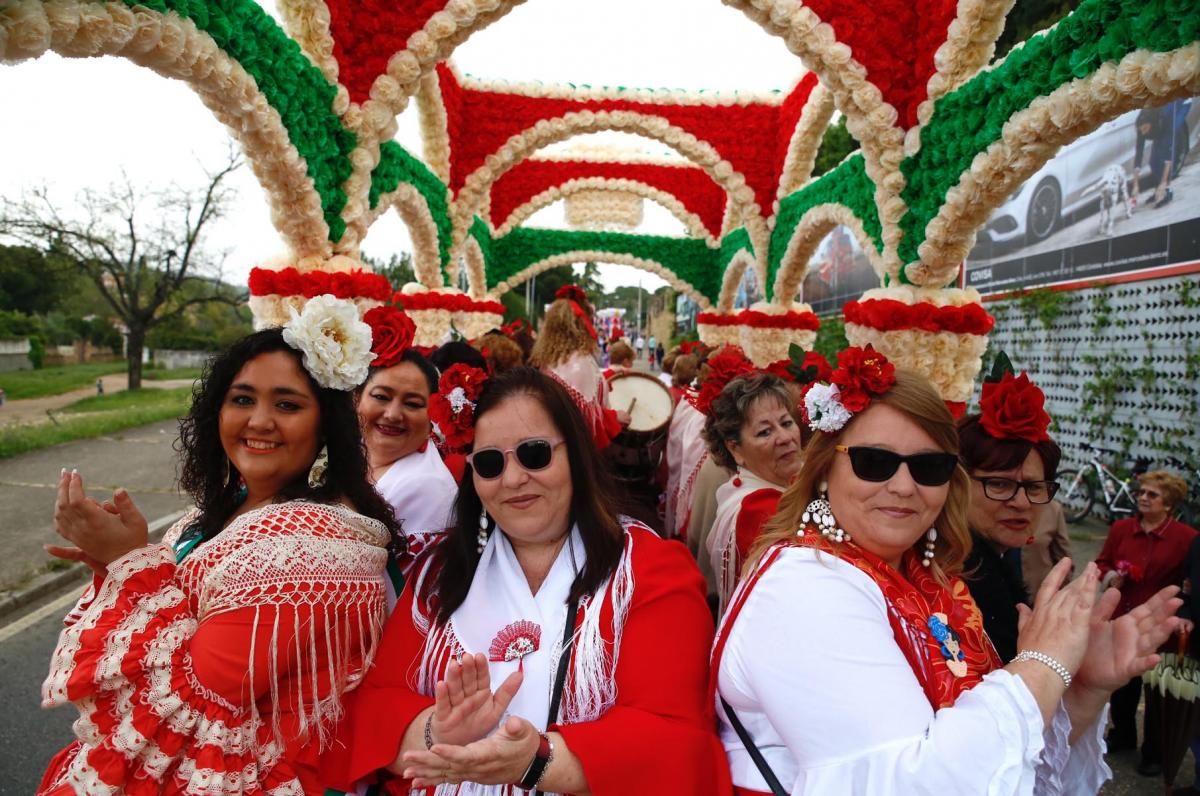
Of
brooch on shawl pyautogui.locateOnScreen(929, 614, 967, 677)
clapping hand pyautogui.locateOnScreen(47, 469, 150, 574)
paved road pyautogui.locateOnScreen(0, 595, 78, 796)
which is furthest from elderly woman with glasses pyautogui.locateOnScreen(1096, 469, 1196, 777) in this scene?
paved road pyautogui.locateOnScreen(0, 595, 78, 796)

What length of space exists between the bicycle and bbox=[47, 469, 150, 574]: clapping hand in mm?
7688

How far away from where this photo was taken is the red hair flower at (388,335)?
101 inches

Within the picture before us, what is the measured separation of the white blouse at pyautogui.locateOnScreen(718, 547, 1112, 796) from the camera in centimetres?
107

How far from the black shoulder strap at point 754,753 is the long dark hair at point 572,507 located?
38 centimetres

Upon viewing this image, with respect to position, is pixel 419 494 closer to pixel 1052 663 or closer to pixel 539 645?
pixel 539 645

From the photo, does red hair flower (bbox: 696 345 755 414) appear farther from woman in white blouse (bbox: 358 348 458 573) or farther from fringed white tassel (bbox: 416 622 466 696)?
fringed white tassel (bbox: 416 622 466 696)

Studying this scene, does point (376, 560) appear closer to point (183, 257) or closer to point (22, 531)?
point (22, 531)

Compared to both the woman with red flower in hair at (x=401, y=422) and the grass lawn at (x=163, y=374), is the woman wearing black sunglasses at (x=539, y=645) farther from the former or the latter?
the grass lawn at (x=163, y=374)

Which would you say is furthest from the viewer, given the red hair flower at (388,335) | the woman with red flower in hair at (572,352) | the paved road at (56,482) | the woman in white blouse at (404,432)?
the paved road at (56,482)

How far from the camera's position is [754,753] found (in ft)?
4.37

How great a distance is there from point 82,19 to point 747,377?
312 centimetres

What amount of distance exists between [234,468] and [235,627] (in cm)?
64

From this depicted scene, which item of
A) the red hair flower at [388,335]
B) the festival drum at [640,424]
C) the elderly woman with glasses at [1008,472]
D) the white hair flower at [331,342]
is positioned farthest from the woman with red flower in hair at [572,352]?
the white hair flower at [331,342]

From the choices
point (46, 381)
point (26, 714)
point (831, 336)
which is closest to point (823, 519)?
point (26, 714)
